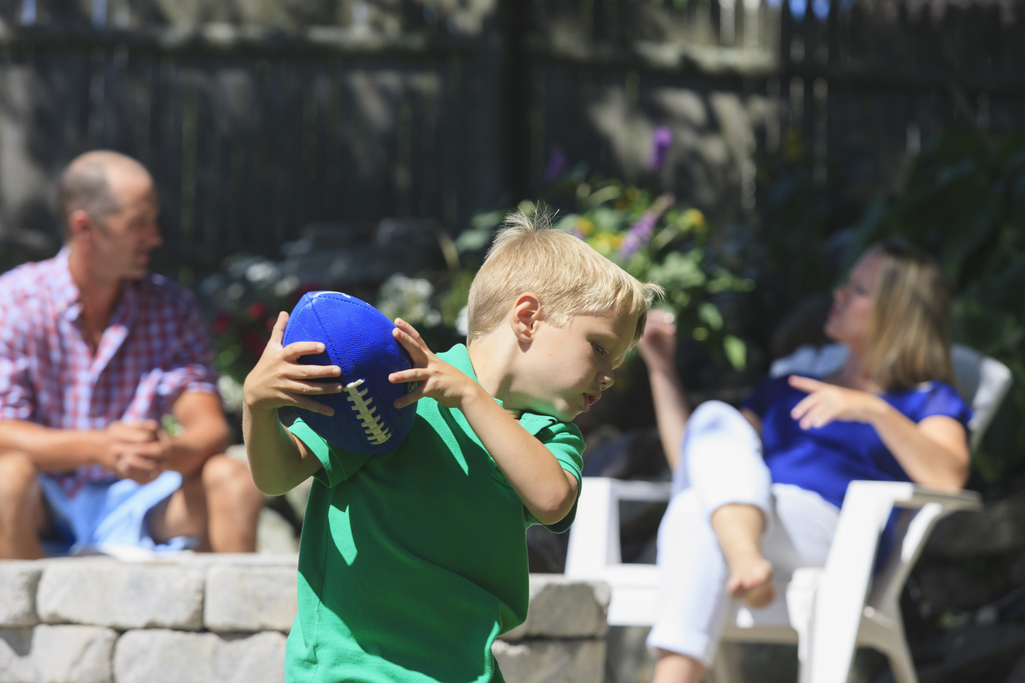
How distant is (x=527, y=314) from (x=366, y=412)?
Answer: 234mm

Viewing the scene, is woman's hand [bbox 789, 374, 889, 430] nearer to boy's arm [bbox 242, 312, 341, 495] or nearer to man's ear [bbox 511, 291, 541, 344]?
man's ear [bbox 511, 291, 541, 344]

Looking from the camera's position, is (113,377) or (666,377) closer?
(113,377)

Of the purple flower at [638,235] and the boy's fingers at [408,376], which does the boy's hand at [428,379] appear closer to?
the boy's fingers at [408,376]

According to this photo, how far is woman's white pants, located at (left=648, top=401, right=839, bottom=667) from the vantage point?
2.18 metres

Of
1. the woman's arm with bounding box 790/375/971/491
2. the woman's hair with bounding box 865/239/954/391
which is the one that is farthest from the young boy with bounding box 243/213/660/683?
the woman's hair with bounding box 865/239/954/391

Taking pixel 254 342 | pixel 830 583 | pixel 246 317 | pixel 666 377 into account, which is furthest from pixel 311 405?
pixel 246 317

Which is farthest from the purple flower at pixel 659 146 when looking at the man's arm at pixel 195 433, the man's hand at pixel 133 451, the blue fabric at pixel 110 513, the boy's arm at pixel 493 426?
the boy's arm at pixel 493 426

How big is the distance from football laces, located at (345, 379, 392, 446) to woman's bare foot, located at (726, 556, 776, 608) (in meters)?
1.28

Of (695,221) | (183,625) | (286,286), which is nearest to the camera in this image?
(183,625)

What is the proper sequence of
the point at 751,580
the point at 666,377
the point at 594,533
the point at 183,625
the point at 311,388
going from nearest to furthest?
the point at 311,388 < the point at 183,625 < the point at 751,580 < the point at 594,533 < the point at 666,377

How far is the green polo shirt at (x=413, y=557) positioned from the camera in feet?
3.76

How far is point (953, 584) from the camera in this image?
3.42 meters

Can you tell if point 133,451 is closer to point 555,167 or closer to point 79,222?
point 79,222

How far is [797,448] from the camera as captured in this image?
274 centimetres
